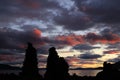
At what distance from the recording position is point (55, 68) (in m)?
65.2

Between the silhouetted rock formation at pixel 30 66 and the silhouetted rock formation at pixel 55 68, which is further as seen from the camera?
the silhouetted rock formation at pixel 30 66

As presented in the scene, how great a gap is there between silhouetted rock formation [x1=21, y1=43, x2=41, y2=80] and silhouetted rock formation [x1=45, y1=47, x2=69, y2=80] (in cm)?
1585

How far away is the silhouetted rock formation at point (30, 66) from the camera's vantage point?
81.6 metres

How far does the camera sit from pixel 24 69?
8206 centimetres

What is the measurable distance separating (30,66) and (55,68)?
18849 mm

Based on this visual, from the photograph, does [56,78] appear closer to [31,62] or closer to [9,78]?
[31,62]

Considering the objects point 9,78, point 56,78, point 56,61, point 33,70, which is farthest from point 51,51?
point 9,78

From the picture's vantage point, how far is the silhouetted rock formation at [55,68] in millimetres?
64688

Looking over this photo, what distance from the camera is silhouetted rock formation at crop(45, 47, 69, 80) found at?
6469 centimetres

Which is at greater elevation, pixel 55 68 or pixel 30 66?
pixel 30 66

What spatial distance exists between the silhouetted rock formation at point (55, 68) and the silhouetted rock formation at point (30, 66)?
52.0 feet

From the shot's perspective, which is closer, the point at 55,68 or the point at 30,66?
the point at 55,68

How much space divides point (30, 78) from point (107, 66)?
2191 cm

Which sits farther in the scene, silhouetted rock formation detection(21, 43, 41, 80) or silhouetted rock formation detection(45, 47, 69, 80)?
silhouetted rock formation detection(21, 43, 41, 80)
